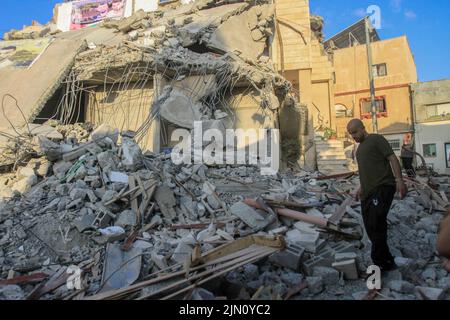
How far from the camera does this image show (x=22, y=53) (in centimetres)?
1155

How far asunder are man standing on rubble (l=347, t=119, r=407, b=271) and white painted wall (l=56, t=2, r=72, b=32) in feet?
81.9

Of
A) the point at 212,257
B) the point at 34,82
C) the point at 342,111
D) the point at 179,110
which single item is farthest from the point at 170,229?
the point at 342,111

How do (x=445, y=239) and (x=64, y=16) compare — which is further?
(x=64, y=16)

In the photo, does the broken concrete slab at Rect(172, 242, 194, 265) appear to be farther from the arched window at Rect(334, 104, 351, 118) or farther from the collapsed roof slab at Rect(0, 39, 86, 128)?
the arched window at Rect(334, 104, 351, 118)

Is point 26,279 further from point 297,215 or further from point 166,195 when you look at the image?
point 297,215

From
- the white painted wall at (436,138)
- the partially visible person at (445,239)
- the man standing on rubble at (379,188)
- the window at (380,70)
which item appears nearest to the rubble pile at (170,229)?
A: the man standing on rubble at (379,188)

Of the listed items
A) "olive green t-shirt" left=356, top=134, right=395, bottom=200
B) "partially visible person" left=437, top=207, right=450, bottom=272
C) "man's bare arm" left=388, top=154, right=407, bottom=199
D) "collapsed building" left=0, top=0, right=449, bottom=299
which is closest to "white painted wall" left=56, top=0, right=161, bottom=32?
"collapsed building" left=0, top=0, right=449, bottom=299

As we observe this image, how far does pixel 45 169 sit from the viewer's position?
6.12 meters

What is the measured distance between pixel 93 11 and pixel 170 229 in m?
23.4

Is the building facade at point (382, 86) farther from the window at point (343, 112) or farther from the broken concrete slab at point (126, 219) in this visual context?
the broken concrete slab at point (126, 219)

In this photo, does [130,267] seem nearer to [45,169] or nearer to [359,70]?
[45,169]
